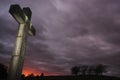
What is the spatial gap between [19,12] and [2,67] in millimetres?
15335

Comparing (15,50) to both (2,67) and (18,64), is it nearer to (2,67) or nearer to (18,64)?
(18,64)

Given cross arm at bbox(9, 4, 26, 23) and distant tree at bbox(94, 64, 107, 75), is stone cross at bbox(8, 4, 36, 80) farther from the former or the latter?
distant tree at bbox(94, 64, 107, 75)

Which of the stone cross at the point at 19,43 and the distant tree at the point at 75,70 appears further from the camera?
the distant tree at the point at 75,70

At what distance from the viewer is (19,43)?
553cm

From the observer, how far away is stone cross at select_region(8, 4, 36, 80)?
206 inches

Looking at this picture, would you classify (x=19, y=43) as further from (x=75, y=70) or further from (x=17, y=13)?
(x=75, y=70)

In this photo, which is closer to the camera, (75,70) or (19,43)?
(19,43)

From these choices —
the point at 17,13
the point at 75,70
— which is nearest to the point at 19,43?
the point at 17,13

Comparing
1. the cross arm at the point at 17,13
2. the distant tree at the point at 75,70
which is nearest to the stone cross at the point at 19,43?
the cross arm at the point at 17,13

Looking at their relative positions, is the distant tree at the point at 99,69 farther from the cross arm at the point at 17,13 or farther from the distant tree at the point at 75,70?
the cross arm at the point at 17,13

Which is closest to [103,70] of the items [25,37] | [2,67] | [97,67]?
[97,67]

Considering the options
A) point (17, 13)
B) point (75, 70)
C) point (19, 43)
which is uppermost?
point (75, 70)

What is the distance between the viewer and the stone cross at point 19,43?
5.22 m

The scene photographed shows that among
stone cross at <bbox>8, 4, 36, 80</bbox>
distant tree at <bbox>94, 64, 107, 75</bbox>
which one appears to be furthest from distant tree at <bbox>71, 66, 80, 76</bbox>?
stone cross at <bbox>8, 4, 36, 80</bbox>
